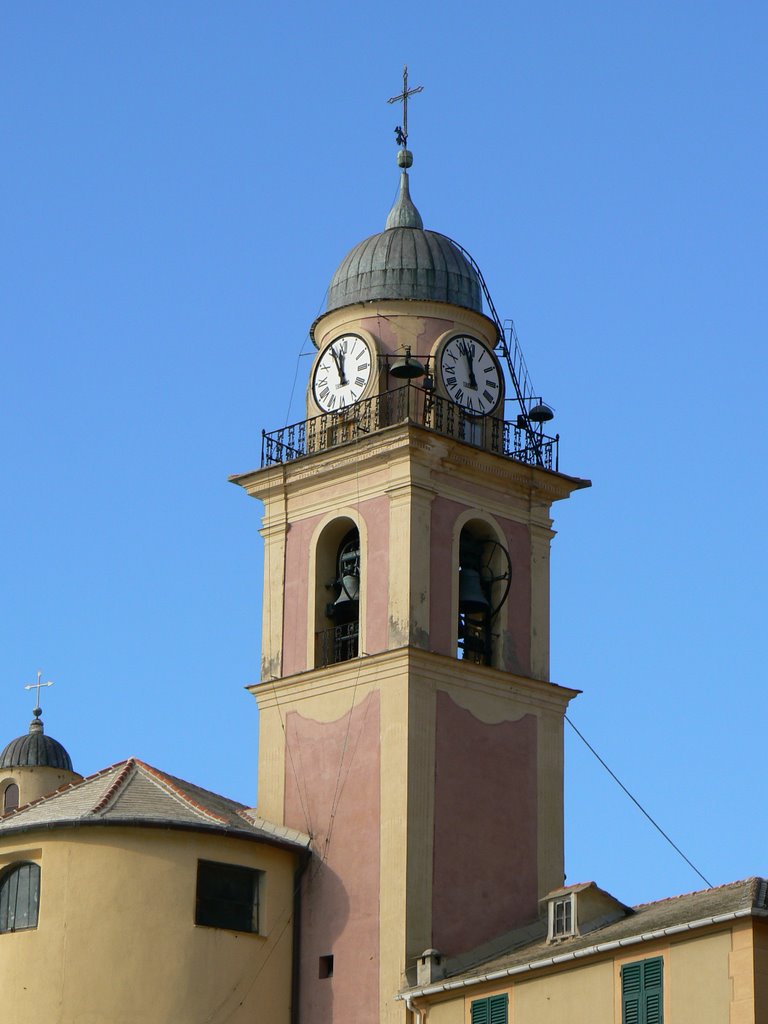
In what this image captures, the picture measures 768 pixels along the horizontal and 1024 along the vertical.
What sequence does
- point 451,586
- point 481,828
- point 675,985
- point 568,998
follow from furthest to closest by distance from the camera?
point 451,586 < point 481,828 < point 568,998 < point 675,985

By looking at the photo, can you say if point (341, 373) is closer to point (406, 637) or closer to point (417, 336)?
point (417, 336)

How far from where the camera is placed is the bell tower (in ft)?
133

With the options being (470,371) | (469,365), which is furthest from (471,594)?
(469,365)

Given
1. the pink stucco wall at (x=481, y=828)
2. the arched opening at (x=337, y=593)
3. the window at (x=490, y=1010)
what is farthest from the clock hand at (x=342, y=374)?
the window at (x=490, y=1010)

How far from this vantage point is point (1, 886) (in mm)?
40188

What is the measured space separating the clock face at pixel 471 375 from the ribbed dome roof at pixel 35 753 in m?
22.5

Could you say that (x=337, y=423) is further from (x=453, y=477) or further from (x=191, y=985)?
(x=191, y=985)

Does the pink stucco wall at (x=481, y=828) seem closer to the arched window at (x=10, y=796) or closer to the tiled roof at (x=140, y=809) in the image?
the tiled roof at (x=140, y=809)

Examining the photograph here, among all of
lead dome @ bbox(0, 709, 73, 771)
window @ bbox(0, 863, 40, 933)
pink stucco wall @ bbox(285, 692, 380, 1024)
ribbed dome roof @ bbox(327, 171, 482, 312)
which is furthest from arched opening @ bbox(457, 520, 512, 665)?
lead dome @ bbox(0, 709, 73, 771)

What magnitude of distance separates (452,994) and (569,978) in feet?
9.39

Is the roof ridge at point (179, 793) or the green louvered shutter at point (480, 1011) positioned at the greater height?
the roof ridge at point (179, 793)

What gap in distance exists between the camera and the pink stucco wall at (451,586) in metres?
42.3

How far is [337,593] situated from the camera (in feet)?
144

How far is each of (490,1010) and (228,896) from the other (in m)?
5.27
